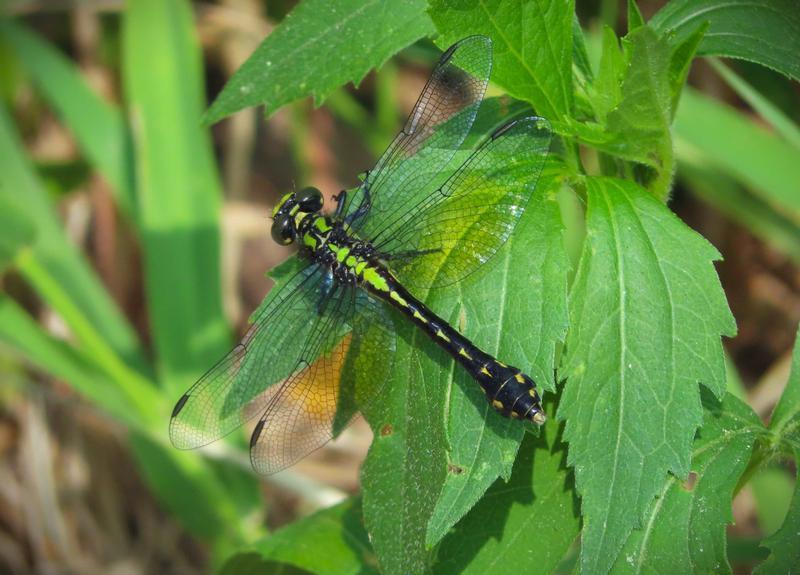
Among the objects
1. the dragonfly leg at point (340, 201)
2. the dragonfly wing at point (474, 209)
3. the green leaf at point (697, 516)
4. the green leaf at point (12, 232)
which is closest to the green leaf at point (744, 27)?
the dragonfly wing at point (474, 209)

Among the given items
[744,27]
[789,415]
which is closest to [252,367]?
[789,415]

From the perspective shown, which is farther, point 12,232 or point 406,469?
point 12,232

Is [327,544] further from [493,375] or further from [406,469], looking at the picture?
A: [493,375]

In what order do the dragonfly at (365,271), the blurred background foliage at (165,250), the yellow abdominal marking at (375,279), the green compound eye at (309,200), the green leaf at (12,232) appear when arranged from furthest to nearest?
1. the blurred background foliage at (165,250)
2. the green leaf at (12,232)
3. the green compound eye at (309,200)
4. the yellow abdominal marking at (375,279)
5. the dragonfly at (365,271)

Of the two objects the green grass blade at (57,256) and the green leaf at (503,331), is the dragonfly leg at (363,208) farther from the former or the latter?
the green grass blade at (57,256)

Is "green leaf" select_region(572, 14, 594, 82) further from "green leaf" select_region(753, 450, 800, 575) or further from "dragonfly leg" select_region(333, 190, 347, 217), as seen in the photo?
"green leaf" select_region(753, 450, 800, 575)

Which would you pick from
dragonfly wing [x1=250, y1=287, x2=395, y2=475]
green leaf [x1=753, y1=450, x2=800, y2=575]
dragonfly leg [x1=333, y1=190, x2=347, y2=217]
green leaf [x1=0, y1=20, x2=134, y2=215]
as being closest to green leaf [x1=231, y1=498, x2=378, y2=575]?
dragonfly wing [x1=250, y1=287, x2=395, y2=475]

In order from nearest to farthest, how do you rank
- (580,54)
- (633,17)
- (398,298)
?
Answer: (633,17) → (580,54) → (398,298)
